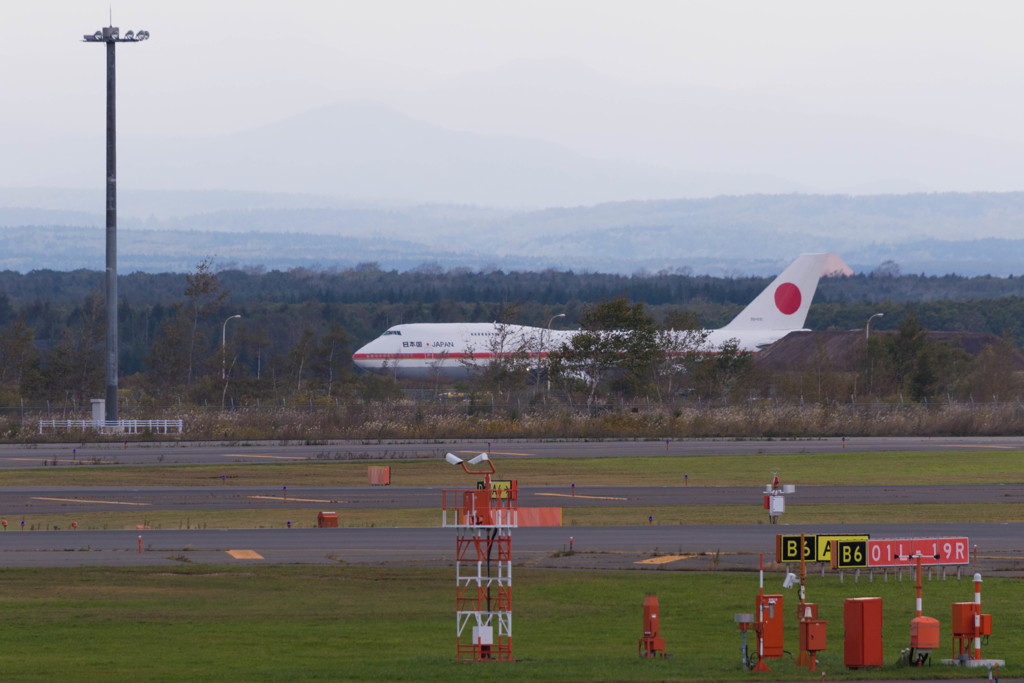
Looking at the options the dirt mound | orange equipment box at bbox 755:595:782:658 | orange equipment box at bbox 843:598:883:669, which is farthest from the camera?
the dirt mound

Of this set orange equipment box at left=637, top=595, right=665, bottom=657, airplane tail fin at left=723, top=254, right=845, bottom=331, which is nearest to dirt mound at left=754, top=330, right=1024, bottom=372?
airplane tail fin at left=723, top=254, right=845, bottom=331

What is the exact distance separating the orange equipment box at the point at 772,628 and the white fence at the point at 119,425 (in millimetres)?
62712

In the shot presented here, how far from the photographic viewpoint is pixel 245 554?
109 ft

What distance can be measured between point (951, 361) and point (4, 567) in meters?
92.4

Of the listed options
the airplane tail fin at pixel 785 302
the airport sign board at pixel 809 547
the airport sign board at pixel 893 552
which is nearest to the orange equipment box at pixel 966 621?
the airport sign board at pixel 809 547

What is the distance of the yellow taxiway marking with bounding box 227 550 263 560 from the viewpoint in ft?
107

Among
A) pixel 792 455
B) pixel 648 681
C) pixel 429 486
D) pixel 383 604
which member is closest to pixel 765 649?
pixel 648 681

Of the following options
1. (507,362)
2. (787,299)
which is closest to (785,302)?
(787,299)

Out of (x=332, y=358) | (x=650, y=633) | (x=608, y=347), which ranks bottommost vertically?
(x=650, y=633)

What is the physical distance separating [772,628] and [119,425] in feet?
210

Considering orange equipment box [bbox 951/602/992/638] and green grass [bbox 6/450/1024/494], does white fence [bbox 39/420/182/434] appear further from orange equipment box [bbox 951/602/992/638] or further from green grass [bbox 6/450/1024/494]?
orange equipment box [bbox 951/602/992/638]

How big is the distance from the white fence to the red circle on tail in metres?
73.8

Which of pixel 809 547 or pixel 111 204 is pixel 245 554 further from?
pixel 111 204

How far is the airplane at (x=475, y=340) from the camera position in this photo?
111 meters
